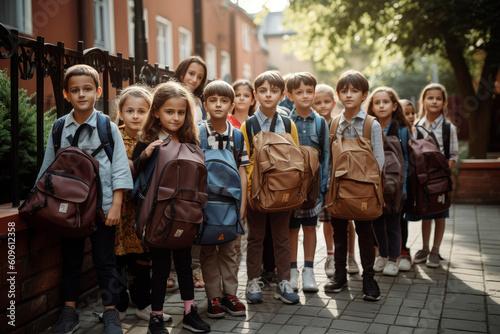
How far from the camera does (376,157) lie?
14.7ft

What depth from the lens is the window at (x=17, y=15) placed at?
879 centimetres

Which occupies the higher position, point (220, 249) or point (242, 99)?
point (242, 99)

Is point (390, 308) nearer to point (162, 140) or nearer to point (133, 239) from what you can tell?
point (133, 239)

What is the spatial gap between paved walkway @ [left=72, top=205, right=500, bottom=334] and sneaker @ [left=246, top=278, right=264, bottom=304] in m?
0.07

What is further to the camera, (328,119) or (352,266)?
(328,119)

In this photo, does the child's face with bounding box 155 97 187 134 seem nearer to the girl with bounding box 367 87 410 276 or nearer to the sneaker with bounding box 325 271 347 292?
the sneaker with bounding box 325 271 347 292

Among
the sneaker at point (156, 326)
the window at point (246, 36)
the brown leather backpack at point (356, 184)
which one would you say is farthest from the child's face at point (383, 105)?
the window at point (246, 36)

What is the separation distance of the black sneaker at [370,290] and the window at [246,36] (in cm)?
2320

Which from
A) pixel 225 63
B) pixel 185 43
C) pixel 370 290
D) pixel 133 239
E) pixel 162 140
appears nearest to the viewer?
pixel 162 140

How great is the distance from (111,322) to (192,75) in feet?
8.06

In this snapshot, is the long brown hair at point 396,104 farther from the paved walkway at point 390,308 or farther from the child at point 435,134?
the paved walkway at point 390,308

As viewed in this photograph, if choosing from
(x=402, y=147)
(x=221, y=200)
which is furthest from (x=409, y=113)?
(x=221, y=200)

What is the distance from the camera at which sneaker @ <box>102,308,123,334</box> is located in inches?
141

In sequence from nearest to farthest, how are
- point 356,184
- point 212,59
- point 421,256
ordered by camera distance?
point 356,184, point 421,256, point 212,59
